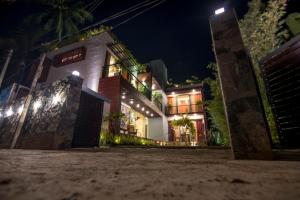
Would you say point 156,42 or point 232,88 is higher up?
point 156,42

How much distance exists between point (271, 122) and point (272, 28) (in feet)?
10.9

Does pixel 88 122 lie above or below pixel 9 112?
below

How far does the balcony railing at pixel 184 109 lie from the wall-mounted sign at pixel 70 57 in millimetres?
11012

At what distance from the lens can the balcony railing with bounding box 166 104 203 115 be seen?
17648 mm

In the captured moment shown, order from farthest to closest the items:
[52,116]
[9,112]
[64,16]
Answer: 1. [64,16]
2. [9,112]
3. [52,116]

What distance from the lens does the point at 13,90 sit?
42.9ft

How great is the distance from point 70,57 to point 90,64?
9.03ft

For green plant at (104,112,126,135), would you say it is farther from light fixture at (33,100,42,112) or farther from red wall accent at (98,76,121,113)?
light fixture at (33,100,42,112)

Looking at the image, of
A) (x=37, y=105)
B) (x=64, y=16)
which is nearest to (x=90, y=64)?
(x=37, y=105)

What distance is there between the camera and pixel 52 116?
4945mm

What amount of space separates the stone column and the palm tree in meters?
17.2

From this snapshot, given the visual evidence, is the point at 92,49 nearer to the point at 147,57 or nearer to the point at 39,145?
the point at 39,145

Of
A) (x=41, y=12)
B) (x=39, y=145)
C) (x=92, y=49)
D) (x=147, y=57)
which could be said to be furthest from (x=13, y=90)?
(x=147, y=57)

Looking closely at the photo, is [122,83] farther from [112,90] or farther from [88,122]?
[88,122]
